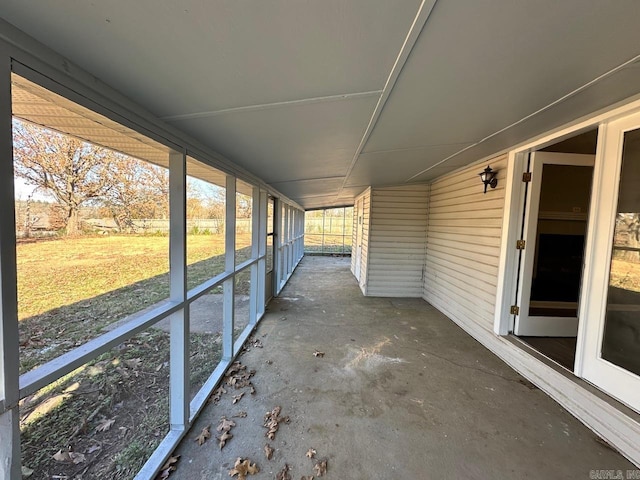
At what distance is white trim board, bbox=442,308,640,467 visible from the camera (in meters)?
1.92

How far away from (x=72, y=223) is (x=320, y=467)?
210 centimetres

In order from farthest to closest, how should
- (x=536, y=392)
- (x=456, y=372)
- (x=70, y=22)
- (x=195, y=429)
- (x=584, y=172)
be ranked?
(x=584, y=172) < (x=456, y=372) < (x=536, y=392) < (x=195, y=429) < (x=70, y=22)

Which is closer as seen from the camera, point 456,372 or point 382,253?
point 456,372

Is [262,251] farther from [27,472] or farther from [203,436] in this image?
[27,472]

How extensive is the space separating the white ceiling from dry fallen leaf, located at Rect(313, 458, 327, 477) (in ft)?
7.20

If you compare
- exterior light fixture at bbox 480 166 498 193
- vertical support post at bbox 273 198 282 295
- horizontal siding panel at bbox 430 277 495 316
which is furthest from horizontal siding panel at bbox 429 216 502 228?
vertical support post at bbox 273 198 282 295

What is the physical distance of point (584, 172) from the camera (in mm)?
3773

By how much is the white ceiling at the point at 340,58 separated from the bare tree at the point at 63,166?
1.73 feet

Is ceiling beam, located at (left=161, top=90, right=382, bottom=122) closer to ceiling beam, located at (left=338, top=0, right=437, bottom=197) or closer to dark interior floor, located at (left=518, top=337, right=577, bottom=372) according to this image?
ceiling beam, located at (left=338, top=0, right=437, bottom=197)

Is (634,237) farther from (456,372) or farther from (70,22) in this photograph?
(70,22)

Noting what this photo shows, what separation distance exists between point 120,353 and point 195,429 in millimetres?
1515

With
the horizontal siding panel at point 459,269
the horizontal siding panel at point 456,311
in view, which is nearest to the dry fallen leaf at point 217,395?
the horizontal siding panel at point 456,311

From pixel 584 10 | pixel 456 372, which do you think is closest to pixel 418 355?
pixel 456 372

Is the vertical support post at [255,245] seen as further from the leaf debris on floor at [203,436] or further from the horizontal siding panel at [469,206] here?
the horizontal siding panel at [469,206]
